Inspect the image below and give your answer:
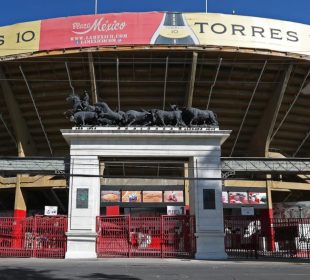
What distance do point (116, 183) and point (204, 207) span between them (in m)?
18.9

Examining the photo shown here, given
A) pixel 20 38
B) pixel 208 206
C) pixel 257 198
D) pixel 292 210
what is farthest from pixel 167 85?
pixel 208 206

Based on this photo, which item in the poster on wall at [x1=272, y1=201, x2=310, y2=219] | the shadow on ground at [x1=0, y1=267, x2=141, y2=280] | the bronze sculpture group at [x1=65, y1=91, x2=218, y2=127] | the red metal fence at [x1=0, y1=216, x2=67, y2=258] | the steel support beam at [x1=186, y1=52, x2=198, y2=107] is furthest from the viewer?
the poster on wall at [x1=272, y1=201, x2=310, y2=219]

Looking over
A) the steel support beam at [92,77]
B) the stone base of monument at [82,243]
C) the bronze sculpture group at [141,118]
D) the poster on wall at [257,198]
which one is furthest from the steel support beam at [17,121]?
the poster on wall at [257,198]

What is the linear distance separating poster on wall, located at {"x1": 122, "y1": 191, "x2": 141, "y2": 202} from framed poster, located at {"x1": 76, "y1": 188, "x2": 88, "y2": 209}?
1755cm

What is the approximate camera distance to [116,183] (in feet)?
134

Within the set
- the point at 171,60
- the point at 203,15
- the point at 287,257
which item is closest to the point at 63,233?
the point at 287,257

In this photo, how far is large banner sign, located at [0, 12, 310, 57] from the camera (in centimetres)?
3275

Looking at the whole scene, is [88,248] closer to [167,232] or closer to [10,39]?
[167,232]

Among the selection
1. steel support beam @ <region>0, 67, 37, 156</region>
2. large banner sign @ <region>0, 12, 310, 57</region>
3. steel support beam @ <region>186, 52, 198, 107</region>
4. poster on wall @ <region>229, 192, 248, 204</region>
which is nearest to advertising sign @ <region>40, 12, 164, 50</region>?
large banner sign @ <region>0, 12, 310, 57</region>

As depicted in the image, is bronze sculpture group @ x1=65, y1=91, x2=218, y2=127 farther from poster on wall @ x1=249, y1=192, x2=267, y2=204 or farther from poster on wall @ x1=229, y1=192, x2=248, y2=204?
poster on wall @ x1=249, y1=192, x2=267, y2=204

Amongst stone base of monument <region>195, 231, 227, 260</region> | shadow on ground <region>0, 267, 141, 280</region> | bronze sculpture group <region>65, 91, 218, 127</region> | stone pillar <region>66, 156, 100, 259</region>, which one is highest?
bronze sculpture group <region>65, 91, 218, 127</region>

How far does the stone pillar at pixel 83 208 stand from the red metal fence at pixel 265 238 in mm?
6560

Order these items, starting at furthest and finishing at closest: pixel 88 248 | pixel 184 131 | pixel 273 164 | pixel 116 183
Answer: pixel 116 183 < pixel 273 164 < pixel 184 131 < pixel 88 248

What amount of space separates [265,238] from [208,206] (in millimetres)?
3638
